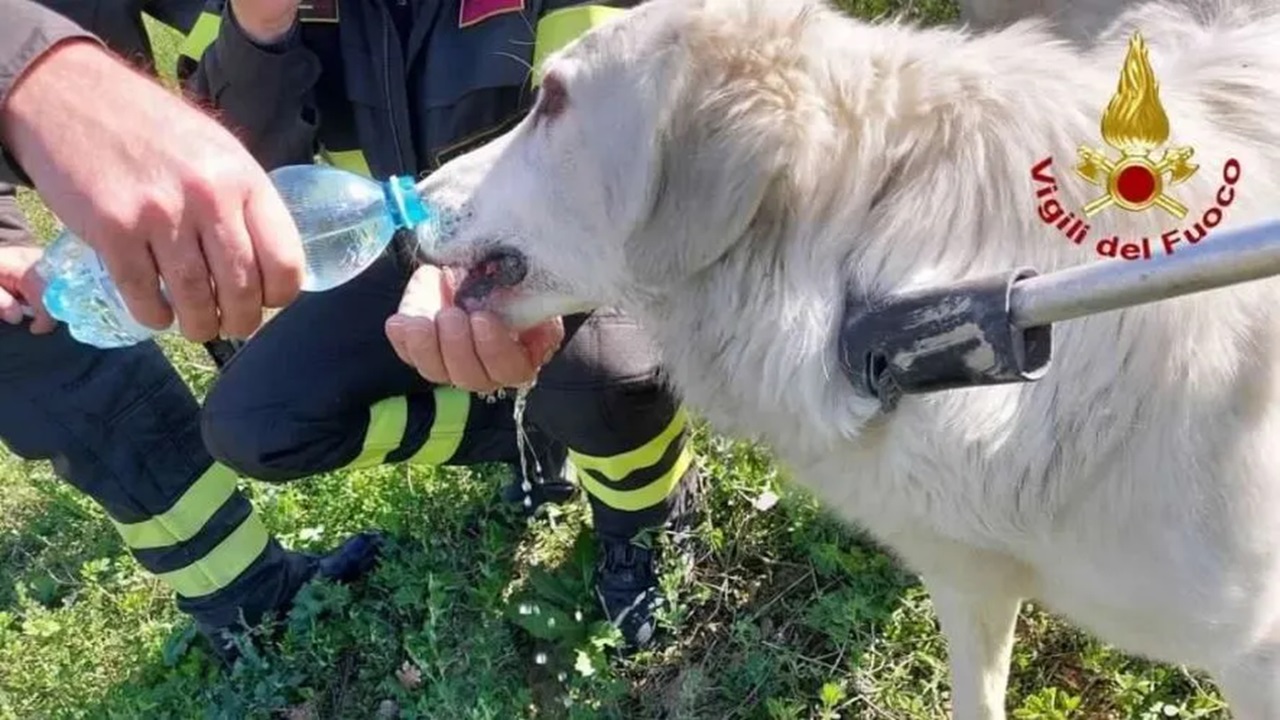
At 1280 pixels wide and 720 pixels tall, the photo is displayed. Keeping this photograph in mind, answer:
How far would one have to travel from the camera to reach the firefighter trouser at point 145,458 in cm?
280

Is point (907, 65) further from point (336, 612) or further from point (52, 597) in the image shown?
point (52, 597)

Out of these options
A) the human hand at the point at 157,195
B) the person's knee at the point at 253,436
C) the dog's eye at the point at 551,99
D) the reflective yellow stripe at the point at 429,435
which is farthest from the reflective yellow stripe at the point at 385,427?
the human hand at the point at 157,195

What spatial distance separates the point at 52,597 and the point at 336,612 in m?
1.02

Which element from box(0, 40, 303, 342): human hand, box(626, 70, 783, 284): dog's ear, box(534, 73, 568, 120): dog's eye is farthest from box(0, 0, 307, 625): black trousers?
box(626, 70, 783, 284): dog's ear

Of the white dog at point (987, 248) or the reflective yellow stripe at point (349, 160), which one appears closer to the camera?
the white dog at point (987, 248)

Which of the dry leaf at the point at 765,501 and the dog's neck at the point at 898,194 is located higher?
the dog's neck at the point at 898,194

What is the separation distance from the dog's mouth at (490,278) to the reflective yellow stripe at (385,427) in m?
0.83

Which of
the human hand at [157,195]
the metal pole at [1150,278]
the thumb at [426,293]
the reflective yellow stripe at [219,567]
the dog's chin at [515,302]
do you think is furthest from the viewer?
the reflective yellow stripe at [219,567]

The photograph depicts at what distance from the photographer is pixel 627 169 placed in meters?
1.80

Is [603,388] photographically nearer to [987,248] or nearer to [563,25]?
[563,25]

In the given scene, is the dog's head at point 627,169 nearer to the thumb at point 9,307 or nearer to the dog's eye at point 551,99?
the dog's eye at point 551,99

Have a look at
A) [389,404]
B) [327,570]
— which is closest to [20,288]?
[389,404]

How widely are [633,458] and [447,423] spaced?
494mm

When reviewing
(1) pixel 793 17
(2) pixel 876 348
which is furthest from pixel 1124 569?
(1) pixel 793 17
